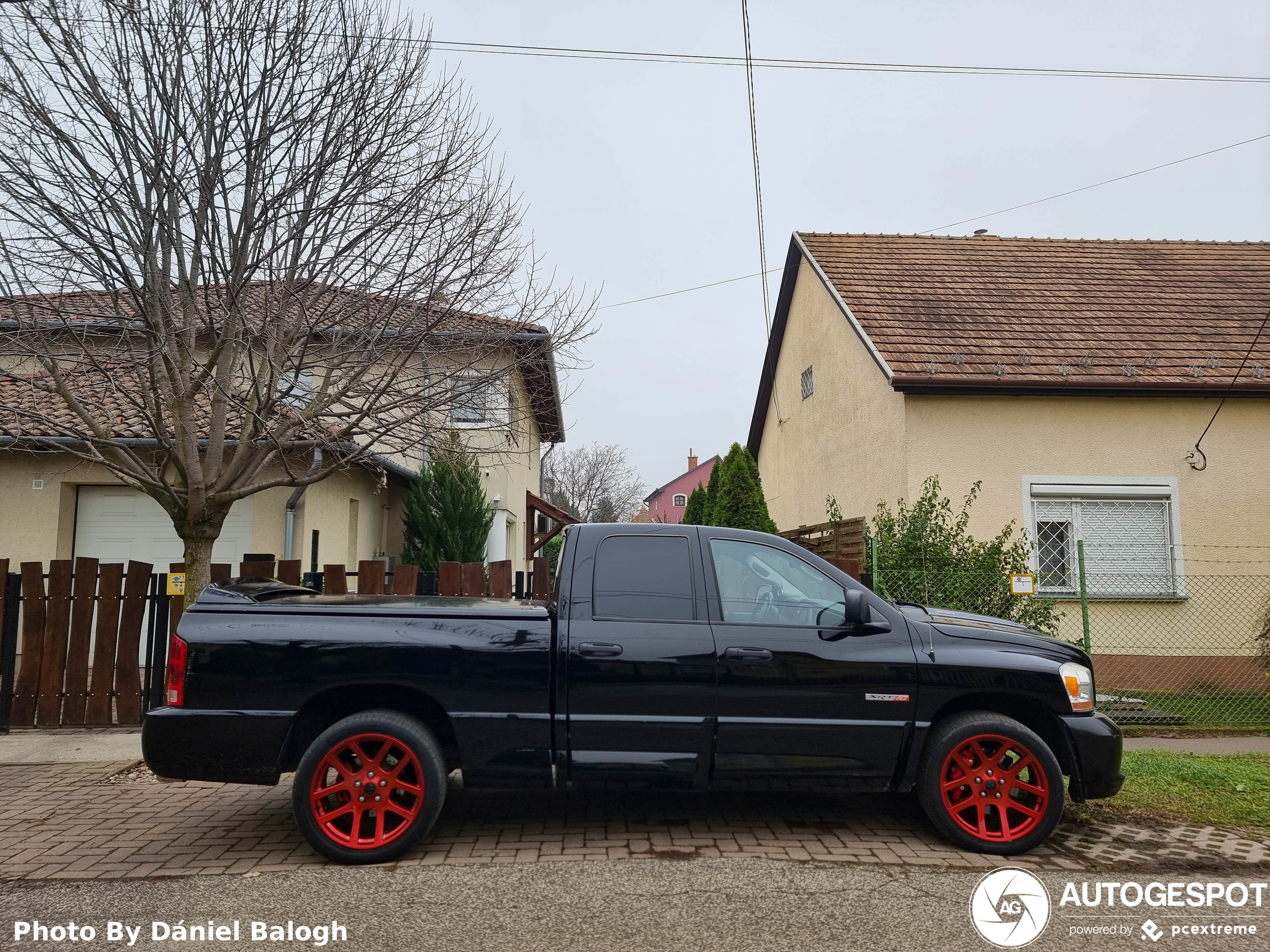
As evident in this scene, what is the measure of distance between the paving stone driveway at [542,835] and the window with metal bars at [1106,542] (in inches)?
235

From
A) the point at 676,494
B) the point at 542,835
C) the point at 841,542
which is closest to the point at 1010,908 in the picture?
the point at 542,835

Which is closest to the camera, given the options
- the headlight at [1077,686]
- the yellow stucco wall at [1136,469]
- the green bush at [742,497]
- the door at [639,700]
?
the door at [639,700]

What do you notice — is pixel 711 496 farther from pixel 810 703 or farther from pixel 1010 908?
pixel 1010 908

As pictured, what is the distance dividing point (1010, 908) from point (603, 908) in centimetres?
182

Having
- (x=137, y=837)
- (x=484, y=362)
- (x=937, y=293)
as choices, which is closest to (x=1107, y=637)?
(x=937, y=293)

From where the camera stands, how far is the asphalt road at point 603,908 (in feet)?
11.7

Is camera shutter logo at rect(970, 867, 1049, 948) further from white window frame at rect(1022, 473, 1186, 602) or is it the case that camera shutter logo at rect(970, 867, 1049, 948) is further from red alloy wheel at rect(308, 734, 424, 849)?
white window frame at rect(1022, 473, 1186, 602)

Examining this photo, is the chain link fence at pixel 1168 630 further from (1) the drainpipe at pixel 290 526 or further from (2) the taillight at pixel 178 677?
(1) the drainpipe at pixel 290 526

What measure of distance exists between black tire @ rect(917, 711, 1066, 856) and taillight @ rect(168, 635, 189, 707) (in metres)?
3.94

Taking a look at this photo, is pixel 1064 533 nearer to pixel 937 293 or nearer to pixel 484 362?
pixel 937 293

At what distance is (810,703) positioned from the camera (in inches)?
184

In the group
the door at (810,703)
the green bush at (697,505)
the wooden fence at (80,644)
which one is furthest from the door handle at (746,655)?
the green bush at (697,505)

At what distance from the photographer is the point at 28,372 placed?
14023mm

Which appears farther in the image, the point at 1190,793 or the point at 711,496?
the point at 711,496
